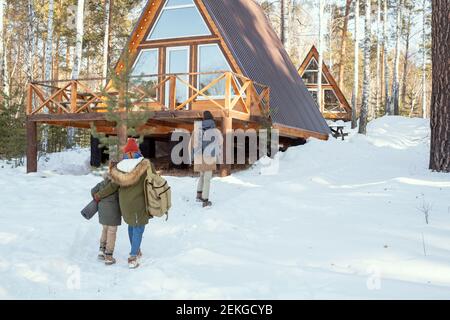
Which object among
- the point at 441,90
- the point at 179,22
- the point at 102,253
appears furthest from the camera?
the point at 179,22

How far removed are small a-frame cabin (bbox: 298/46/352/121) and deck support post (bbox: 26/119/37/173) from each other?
18.2 metres

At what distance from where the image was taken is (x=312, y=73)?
2825 cm

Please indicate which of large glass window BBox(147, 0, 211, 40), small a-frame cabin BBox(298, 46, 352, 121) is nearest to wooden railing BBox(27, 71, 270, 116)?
large glass window BBox(147, 0, 211, 40)

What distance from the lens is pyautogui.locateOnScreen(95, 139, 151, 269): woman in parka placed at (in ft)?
16.7

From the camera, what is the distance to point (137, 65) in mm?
15094

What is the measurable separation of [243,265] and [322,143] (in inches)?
391

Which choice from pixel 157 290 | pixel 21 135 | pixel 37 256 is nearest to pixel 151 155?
pixel 21 135

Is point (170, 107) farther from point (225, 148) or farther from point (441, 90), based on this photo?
point (441, 90)

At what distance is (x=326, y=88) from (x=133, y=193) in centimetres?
2477

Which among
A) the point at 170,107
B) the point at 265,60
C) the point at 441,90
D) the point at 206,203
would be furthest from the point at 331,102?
the point at 206,203

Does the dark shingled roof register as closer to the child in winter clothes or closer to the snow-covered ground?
the snow-covered ground

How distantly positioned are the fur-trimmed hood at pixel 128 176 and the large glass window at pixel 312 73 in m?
24.3

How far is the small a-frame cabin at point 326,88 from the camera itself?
27.9 meters
